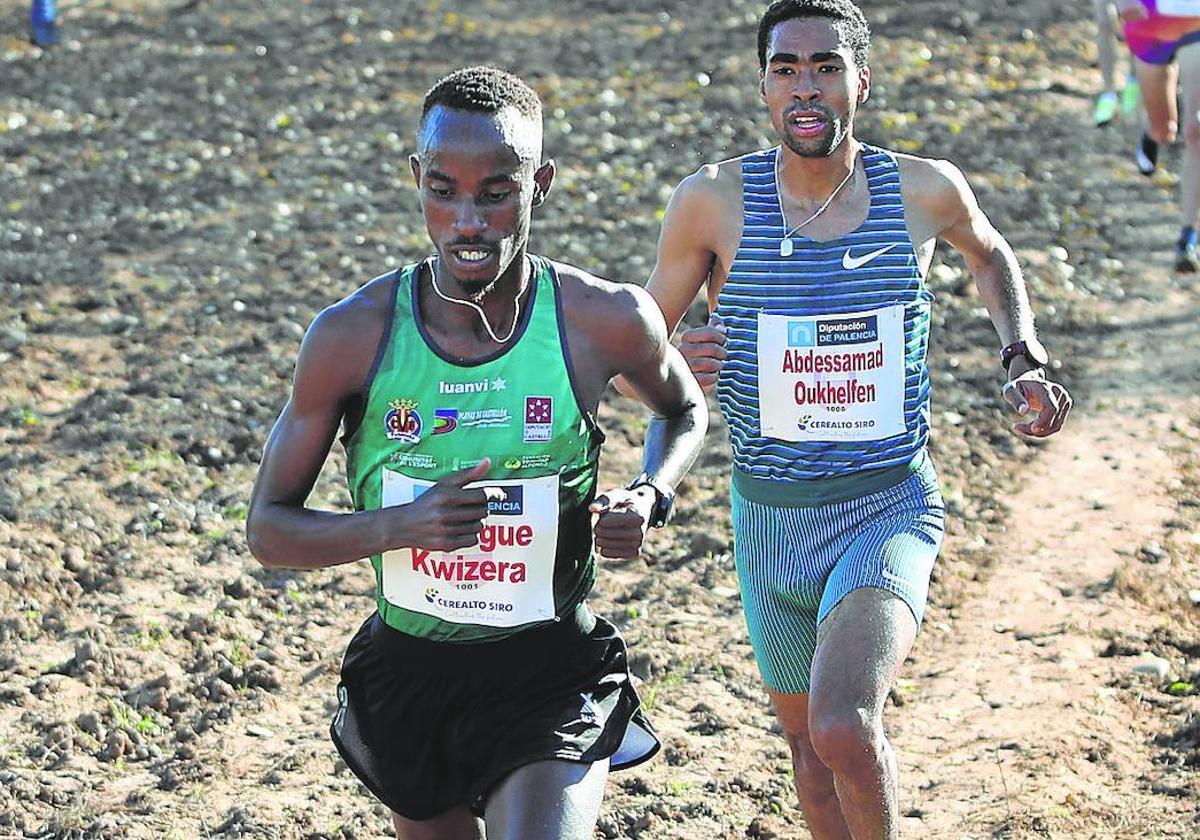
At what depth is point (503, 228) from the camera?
3.46 metres

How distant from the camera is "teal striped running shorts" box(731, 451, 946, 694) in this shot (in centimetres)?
411

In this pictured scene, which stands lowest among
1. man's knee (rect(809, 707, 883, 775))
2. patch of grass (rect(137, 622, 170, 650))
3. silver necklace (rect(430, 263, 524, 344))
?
patch of grass (rect(137, 622, 170, 650))

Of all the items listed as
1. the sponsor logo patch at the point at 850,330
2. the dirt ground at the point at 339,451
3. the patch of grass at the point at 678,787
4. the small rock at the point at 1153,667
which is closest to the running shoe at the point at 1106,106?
the dirt ground at the point at 339,451

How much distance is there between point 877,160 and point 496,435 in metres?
1.44

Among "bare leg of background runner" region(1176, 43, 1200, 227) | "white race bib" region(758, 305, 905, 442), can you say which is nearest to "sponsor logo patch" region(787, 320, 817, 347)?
"white race bib" region(758, 305, 905, 442)

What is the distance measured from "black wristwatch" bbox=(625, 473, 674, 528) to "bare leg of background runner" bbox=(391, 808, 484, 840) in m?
0.69

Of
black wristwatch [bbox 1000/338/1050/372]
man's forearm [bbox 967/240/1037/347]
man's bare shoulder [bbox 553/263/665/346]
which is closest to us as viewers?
man's bare shoulder [bbox 553/263/665/346]

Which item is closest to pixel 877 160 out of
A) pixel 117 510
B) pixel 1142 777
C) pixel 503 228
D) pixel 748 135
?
pixel 503 228

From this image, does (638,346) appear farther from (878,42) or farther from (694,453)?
(878,42)

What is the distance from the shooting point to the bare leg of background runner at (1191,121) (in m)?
9.45

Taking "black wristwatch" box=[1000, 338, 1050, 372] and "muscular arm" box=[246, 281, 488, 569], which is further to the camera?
"black wristwatch" box=[1000, 338, 1050, 372]

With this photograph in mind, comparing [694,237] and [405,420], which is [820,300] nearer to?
[694,237]

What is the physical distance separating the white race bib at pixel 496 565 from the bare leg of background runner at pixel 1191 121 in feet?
22.6

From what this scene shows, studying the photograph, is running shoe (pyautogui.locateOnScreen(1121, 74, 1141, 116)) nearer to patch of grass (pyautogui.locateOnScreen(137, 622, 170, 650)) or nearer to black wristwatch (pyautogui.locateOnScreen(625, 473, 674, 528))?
patch of grass (pyautogui.locateOnScreen(137, 622, 170, 650))
